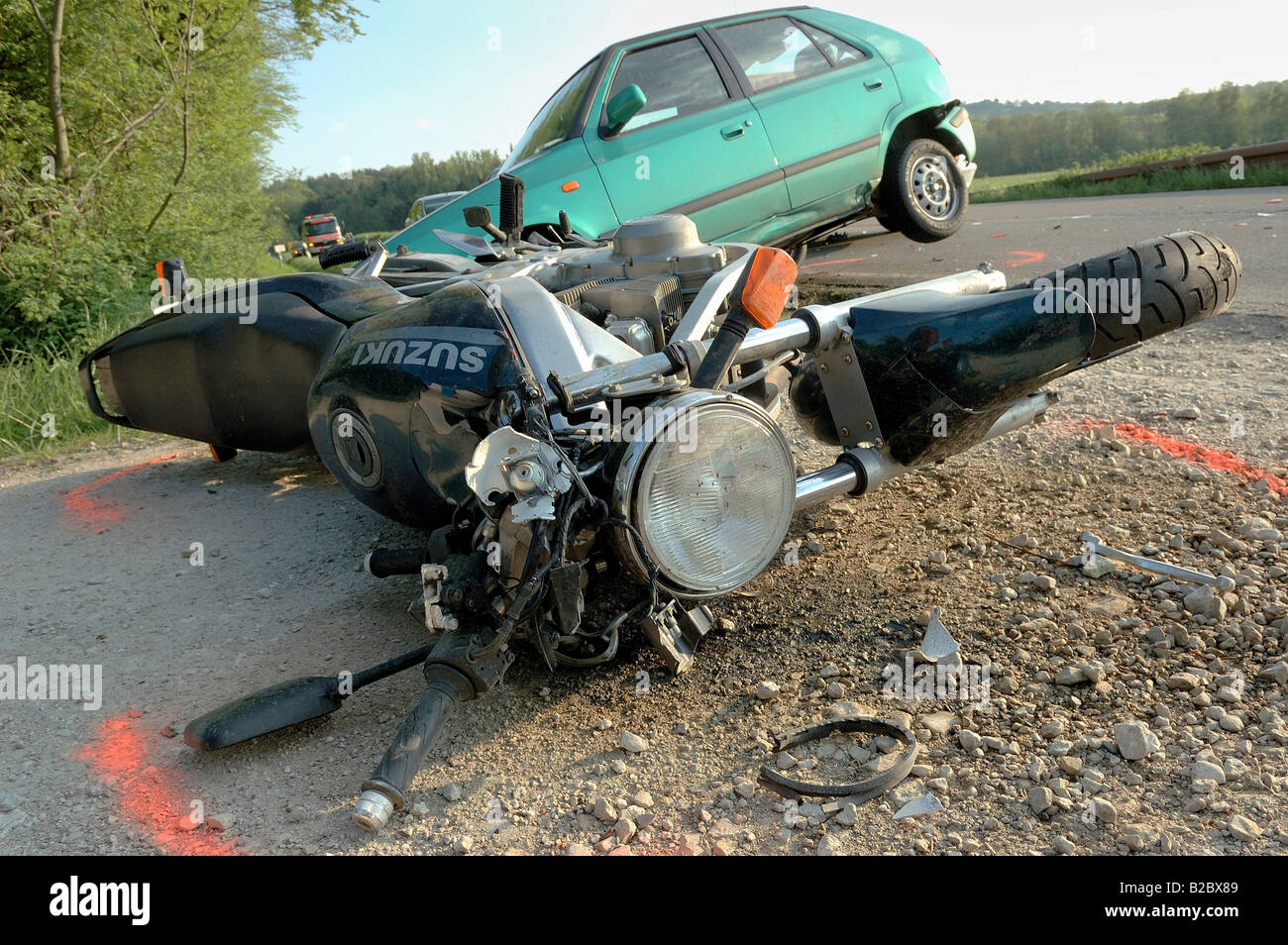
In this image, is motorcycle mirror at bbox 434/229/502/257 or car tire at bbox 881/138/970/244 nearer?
motorcycle mirror at bbox 434/229/502/257

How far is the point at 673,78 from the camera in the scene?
6203mm

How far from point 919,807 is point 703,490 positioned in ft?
2.66

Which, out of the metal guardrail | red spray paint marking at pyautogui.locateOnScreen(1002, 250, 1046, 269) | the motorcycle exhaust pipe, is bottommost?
the motorcycle exhaust pipe

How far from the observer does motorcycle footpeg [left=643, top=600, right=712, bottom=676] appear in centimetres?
236

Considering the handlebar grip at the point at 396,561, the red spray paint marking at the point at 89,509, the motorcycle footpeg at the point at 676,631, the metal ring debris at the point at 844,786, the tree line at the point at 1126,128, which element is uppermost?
the tree line at the point at 1126,128

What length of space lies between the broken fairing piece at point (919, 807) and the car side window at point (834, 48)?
5.81m

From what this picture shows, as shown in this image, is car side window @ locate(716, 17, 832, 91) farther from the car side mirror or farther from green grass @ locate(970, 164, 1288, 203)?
green grass @ locate(970, 164, 1288, 203)

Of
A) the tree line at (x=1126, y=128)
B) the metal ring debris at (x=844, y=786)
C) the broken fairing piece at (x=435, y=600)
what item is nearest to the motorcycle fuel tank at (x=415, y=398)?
the broken fairing piece at (x=435, y=600)

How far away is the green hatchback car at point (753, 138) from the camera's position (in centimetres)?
572

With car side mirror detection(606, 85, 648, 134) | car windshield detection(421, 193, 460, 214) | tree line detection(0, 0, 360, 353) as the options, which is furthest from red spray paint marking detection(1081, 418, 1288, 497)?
tree line detection(0, 0, 360, 353)

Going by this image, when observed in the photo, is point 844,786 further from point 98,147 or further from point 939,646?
point 98,147

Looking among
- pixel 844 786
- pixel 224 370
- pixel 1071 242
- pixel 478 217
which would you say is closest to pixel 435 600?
pixel 844 786

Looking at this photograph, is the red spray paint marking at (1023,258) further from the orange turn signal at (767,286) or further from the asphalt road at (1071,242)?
the orange turn signal at (767,286)

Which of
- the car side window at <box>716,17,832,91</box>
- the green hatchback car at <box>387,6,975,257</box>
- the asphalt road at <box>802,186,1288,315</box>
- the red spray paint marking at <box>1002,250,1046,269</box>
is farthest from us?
the red spray paint marking at <box>1002,250,1046,269</box>
